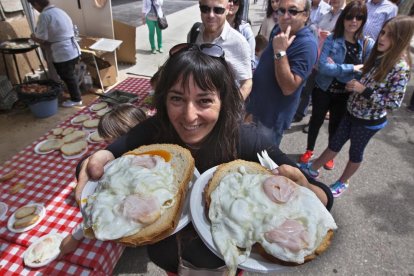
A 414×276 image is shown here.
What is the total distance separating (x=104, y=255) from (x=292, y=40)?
2416mm

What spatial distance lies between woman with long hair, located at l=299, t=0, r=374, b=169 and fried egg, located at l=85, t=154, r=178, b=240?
8.77 feet

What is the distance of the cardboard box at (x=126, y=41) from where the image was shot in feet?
21.2

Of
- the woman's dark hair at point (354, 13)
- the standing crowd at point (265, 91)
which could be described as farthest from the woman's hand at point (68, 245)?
the woman's dark hair at point (354, 13)

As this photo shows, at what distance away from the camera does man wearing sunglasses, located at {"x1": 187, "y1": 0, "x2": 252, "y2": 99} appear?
8.62 feet

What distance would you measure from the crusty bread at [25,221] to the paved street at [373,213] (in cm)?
89

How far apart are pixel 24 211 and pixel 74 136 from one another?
1241 mm

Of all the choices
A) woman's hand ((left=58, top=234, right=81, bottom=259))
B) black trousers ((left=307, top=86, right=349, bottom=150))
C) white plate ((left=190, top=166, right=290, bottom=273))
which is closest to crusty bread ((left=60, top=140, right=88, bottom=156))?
woman's hand ((left=58, top=234, right=81, bottom=259))

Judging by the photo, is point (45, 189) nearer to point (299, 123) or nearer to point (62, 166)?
point (62, 166)

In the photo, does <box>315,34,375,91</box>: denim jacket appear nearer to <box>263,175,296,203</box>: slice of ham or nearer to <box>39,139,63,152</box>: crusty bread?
<box>263,175,296,203</box>: slice of ham

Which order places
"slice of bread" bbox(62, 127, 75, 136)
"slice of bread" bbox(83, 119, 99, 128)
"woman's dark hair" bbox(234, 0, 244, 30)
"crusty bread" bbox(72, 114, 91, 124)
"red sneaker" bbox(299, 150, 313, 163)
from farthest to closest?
"red sneaker" bbox(299, 150, 313, 163) < "woman's dark hair" bbox(234, 0, 244, 30) < "crusty bread" bbox(72, 114, 91, 124) < "slice of bread" bbox(83, 119, 99, 128) < "slice of bread" bbox(62, 127, 75, 136)

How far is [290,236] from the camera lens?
3.80ft

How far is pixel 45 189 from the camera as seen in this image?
8.07ft

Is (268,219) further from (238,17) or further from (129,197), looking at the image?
(238,17)

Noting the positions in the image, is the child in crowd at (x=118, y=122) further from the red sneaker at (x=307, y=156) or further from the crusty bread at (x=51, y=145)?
the red sneaker at (x=307, y=156)
